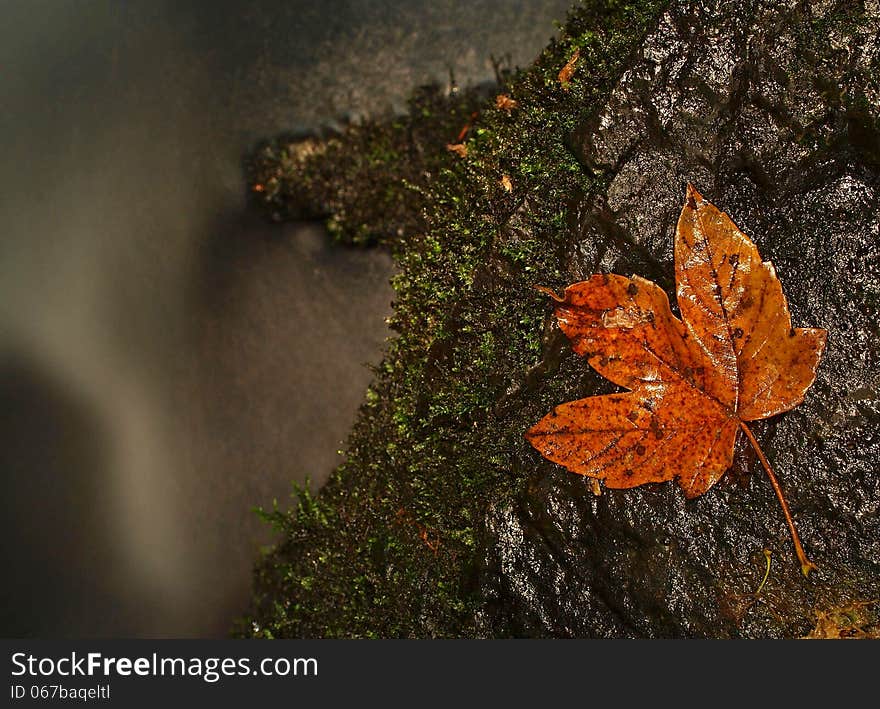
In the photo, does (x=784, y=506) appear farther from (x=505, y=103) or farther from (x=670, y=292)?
(x=505, y=103)

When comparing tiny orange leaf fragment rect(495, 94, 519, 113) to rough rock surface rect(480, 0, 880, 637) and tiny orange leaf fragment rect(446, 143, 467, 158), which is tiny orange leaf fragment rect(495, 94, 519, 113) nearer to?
tiny orange leaf fragment rect(446, 143, 467, 158)

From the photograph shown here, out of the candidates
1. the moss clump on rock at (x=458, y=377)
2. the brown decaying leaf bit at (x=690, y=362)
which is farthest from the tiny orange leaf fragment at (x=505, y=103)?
the brown decaying leaf bit at (x=690, y=362)

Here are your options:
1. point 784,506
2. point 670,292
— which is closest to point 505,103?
point 670,292

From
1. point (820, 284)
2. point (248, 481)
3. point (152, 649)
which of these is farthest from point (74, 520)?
point (820, 284)

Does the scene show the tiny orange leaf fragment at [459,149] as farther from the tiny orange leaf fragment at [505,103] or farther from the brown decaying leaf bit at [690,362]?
the brown decaying leaf bit at [690,362]

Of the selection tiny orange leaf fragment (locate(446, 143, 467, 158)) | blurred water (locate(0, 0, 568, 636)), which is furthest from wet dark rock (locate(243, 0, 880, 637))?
blurred water (locate(0, 0, 568, 636))

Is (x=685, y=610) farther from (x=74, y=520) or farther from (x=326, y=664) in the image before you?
(x=74, y=520)
